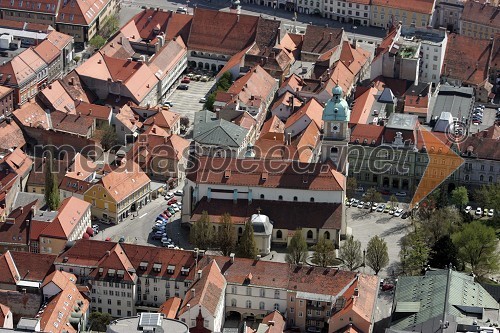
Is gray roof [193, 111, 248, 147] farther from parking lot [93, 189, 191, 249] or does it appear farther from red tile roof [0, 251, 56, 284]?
red tile roof [0, 251, 56, 284]

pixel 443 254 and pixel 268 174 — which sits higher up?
pixel 268 174

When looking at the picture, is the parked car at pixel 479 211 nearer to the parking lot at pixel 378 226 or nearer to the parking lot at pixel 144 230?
the parking lot at pixel 378 226

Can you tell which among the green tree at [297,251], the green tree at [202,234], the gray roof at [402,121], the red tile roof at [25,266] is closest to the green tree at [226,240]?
the green tree at [202,234]

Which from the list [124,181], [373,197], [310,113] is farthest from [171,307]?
[310,113]

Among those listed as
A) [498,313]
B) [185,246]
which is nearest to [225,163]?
[185,246]

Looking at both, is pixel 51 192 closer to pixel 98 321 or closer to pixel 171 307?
pixel 98 321

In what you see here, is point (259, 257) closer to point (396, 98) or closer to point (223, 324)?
point (223, 324)
